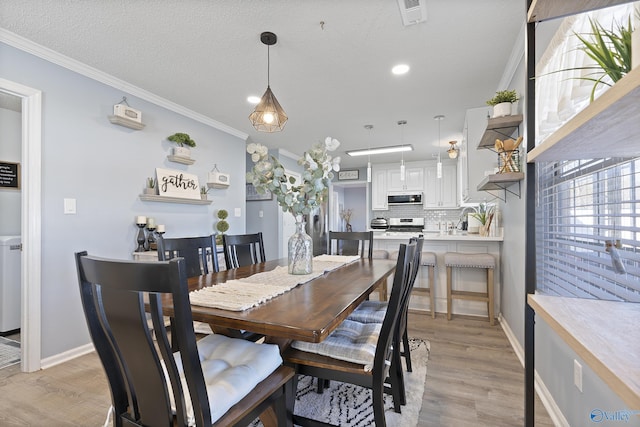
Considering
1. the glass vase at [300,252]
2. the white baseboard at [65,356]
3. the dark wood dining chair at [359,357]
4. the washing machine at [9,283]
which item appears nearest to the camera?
the dark wood dining chair at [359,357]

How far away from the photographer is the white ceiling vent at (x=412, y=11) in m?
1.82

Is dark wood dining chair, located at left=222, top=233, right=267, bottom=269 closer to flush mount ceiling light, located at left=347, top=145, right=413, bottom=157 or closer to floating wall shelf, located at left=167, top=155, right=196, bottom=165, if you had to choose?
floating wall shelf, located at left=167, top=155, right=196, bottom=165

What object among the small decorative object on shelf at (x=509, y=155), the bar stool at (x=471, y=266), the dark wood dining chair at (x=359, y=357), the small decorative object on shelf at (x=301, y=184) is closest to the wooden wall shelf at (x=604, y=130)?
the dark wood dining chair at (x=359, y=357)

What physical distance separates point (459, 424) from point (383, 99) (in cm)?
286

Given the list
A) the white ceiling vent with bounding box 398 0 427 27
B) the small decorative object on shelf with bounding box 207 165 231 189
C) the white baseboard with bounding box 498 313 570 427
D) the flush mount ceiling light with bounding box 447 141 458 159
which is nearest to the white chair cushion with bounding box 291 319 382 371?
the white baseboard with bounding box 498 313 570 427

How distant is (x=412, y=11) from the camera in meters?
1.89

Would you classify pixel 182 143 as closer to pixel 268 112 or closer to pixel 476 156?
pixel 268 112

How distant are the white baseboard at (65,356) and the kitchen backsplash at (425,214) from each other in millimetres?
5716

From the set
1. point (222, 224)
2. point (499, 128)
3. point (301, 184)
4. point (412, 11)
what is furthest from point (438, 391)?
point (222, 224)

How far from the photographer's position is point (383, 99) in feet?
10.8

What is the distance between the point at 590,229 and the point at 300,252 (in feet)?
4.34

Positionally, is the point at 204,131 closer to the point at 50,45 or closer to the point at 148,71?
the point at 148,71

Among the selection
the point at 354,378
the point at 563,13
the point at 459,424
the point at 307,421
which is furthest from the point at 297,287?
the point at 563,13

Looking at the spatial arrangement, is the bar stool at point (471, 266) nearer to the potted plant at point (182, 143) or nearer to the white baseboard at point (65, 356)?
the potted plant at point (182, 143)
